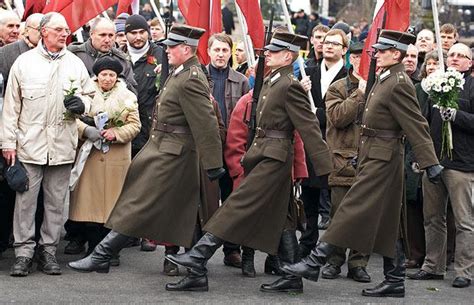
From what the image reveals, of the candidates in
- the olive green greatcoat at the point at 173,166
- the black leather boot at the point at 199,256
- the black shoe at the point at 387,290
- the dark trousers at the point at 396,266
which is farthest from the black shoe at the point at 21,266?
the dark trousers at the point at 396,266

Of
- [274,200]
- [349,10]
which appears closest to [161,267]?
[274,200]

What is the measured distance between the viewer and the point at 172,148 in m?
10.2

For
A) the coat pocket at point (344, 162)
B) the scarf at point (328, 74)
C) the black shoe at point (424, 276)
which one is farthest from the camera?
the scarf at point (328, 74)

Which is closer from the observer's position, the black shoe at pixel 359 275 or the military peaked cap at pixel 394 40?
the military peaked cap at pixel 394 40

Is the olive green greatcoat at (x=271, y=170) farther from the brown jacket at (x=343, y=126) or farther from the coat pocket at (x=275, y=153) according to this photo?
the brown jacket at (x=343, y=126)

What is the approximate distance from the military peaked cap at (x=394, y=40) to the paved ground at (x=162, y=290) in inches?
77.0

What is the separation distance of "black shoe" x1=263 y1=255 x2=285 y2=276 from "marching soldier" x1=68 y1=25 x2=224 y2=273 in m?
0.94

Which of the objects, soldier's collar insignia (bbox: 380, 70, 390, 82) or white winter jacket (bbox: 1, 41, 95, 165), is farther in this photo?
white winter jacket (bbox: 1, 41, 95, 165)

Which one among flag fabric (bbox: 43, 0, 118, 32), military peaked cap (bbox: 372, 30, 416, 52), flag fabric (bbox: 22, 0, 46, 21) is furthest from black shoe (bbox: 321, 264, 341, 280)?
flag fabric (bbox: 22, 0, 46, 21)

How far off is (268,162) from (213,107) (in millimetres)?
783

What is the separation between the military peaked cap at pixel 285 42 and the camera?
33.9ft

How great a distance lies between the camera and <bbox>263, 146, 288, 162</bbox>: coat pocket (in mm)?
10195

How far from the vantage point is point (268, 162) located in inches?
403

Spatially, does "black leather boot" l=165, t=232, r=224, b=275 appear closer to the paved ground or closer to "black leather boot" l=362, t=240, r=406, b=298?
the paved ground
